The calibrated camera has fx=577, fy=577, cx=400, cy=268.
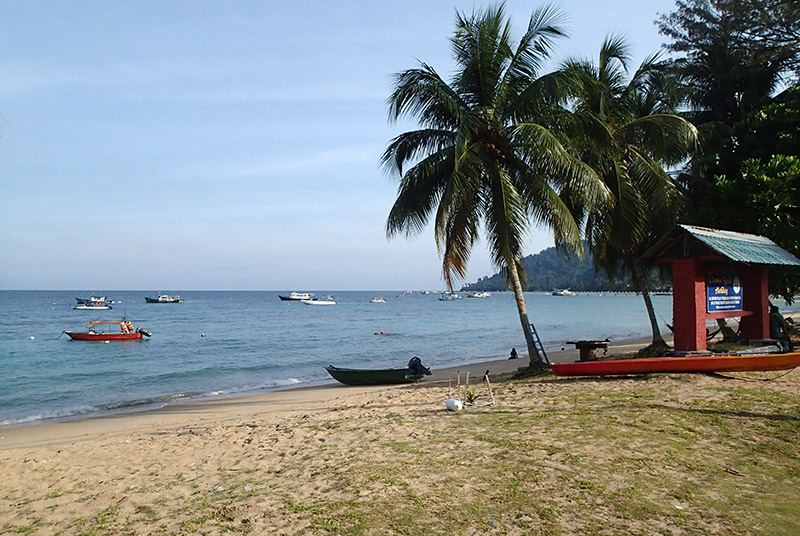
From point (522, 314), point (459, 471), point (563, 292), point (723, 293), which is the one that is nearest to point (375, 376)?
point (522, 314)

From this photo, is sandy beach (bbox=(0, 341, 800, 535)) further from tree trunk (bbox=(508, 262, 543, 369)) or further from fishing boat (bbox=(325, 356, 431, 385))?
fishing boat (bbox=(325, 356, 431, 385))

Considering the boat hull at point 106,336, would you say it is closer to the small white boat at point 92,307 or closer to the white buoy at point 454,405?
the white buoy at point 454,405

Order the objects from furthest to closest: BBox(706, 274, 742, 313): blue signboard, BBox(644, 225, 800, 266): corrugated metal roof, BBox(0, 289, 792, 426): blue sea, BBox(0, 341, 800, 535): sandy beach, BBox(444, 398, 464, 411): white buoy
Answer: BBox(0, 289, 792, 426): blue sea
BBox(706, 274, 742, 313): blue signboard
BBox(644, 225, 800, 266): corrugated metal roof
BBox(444, 398, 464, 411): white buoy
BBox(0, 341, 800, 535): sandy beach

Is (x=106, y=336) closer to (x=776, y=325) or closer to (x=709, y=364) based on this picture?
(x=709, y=364)

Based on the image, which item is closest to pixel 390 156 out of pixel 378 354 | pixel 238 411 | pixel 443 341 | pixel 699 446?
pixel 238 411

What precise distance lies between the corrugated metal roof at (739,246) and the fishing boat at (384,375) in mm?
8602

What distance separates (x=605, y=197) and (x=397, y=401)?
674 cm

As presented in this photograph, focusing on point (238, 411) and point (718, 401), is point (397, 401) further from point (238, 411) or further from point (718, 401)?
point (718, 401)

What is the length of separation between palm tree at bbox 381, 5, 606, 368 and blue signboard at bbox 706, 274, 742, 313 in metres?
2.97

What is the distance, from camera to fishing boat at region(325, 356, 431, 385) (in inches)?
732

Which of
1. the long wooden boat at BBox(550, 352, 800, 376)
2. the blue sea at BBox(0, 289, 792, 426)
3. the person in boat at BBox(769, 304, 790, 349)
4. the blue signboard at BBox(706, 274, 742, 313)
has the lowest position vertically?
the blue sea at BBox(0, 289, 792, 426)

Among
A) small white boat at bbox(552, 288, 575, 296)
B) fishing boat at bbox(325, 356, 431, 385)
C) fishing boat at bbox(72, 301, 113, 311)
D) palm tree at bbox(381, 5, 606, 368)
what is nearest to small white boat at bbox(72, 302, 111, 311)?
fishing boat at bbox(72, 301, 113, 311)

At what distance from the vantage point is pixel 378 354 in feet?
106

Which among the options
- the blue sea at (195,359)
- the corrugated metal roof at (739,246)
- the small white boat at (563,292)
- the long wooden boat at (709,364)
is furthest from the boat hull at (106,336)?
the small white boat at (563,292)
